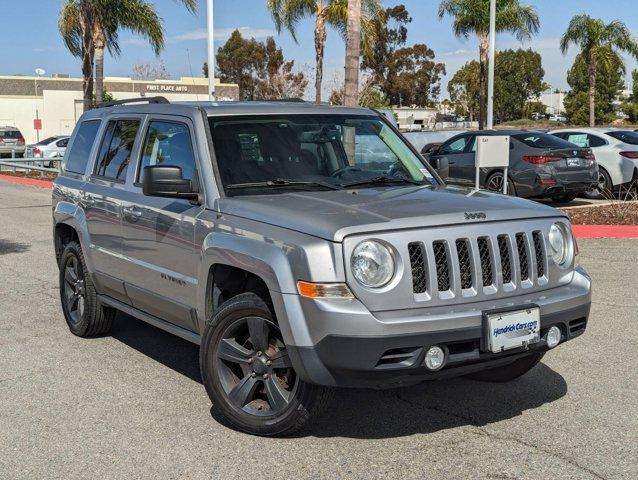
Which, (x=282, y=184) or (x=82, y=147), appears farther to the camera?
(x=82, y=147)

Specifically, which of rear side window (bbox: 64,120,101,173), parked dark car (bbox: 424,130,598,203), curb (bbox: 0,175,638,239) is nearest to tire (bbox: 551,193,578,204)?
parked dark car (bbox: 424,130,598,203)

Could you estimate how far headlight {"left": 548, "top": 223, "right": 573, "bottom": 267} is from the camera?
4.91 meters

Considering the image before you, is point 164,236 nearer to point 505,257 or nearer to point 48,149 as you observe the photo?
point 505,257

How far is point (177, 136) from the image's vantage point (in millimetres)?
5707

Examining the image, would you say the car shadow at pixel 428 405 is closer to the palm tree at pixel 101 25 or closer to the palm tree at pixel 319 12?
the palm tree at pixel 101 25

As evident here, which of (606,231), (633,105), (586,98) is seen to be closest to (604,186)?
(606,231)

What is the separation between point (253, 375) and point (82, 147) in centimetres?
337

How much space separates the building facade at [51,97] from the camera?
212ft

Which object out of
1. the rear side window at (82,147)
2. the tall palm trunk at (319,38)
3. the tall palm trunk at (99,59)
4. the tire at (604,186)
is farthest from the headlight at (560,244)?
the tall palm trunk at (319,38)

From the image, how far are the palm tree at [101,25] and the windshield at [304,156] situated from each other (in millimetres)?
23490

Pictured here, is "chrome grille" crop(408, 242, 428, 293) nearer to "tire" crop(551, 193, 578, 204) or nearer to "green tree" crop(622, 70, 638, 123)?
"tire" crop(551, 193, 578, 204)

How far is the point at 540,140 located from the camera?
16.2 m

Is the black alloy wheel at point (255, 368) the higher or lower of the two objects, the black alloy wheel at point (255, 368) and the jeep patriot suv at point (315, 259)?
the lower

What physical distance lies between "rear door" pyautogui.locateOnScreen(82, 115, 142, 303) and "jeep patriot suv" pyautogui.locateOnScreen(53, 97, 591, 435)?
0.08ft
